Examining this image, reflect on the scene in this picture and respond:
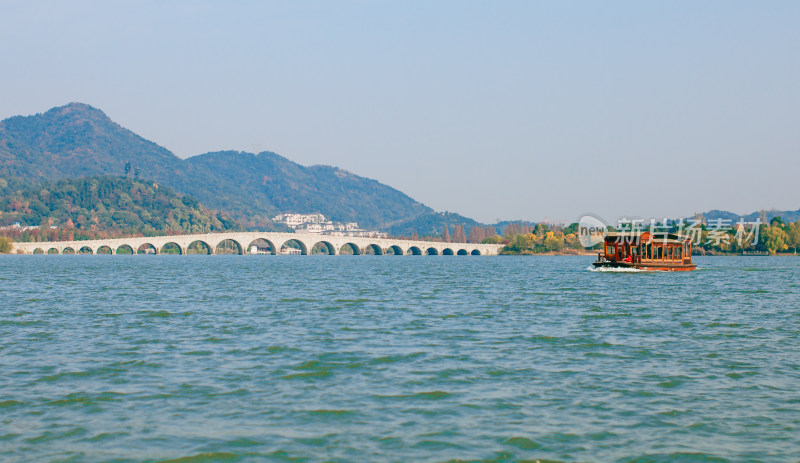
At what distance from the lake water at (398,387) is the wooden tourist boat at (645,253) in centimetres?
5795

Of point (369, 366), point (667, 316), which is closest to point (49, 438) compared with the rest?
point (369, 366)

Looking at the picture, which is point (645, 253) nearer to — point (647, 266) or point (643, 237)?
point (643, 237)

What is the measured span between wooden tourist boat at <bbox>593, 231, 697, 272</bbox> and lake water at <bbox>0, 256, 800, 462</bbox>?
57949mm

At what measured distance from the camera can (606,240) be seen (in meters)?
96.3

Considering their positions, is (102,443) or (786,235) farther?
(786,235)

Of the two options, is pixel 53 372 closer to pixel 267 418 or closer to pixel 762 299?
pixel 267 418

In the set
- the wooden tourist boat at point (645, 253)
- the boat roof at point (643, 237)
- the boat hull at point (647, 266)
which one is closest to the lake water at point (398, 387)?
the boat hull at point (647, 266)

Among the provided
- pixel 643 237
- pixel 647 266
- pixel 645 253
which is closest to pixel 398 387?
pixel 647 266

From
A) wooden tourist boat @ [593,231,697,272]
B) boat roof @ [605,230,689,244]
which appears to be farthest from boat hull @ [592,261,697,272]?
boat roof @ [605,230,689,244]

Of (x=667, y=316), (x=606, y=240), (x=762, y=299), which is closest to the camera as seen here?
(x=667, y=316)

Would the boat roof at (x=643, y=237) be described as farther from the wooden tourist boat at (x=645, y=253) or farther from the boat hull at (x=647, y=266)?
the boat hull at (x=647, y=266)

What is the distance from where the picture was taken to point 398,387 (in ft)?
55.3

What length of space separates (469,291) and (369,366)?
33.4 metres

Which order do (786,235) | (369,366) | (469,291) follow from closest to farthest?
(369,366)
(469,291)
(786,235)
